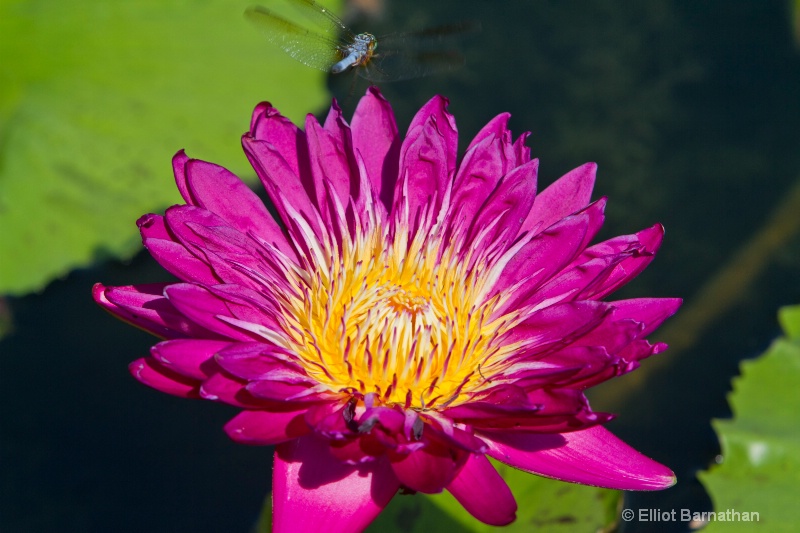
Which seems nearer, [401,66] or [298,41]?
[298,41]

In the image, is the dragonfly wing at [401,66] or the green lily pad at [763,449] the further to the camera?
the dragonfly wing at [401,66]

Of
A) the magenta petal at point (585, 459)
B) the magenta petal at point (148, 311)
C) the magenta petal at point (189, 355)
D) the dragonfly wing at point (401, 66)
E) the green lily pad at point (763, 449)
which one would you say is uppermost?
the dragonfly wing at point (401, 66)

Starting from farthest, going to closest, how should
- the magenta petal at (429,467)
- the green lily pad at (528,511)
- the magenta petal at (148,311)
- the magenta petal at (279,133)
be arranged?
the green lily pad at (528,511)
the magenta petal at (279,133)
the magenta petal at (148,311)
the magenta petal at (429,467)

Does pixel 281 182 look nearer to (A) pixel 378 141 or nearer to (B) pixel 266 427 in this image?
(A) pixel 378 141

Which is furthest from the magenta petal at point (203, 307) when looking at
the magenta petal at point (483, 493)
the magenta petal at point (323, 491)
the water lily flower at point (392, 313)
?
the magenta petal at point (483, 493)

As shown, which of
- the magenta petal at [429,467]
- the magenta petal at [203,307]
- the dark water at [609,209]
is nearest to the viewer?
the magenta petal at [429,467]

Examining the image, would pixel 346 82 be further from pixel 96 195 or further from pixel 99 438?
pixel 99 438

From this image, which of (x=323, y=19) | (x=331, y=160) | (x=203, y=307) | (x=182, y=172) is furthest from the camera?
(x=323, y=19)

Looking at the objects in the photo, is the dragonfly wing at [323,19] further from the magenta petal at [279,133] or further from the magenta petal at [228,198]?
the magenta petal at [228,198]

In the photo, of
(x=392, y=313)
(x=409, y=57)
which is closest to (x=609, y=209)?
(x=409, y=57)
